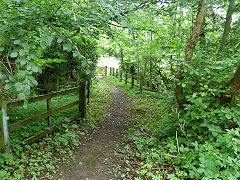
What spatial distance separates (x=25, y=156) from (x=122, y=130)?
2761mm

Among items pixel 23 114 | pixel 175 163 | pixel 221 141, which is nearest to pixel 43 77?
pixel 23 114

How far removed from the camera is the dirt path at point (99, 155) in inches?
115

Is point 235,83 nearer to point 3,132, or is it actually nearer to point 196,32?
point 196,32

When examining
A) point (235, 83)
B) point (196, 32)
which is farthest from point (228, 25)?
point (235, 83)

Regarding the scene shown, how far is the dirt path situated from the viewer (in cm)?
292

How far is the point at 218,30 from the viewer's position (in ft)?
15.6

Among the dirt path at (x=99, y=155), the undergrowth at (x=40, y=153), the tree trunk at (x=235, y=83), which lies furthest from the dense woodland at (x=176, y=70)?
the undergrowth at (x=40, y=153)

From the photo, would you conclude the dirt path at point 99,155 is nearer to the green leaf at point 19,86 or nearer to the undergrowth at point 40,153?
the undergrowth at point 40,153

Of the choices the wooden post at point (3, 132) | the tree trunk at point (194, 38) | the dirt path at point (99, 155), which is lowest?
the dirt path at point (99, 155)

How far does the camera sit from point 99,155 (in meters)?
3.58

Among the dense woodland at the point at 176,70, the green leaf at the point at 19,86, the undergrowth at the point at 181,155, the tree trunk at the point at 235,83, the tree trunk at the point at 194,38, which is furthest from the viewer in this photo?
the tree trunk at the point at 194,38

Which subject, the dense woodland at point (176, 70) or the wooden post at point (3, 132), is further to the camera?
the wooden post at point (3, 132)

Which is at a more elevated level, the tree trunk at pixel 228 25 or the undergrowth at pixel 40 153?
the tree trunk at pixel 228 25

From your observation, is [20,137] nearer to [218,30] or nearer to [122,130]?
[122,130]
